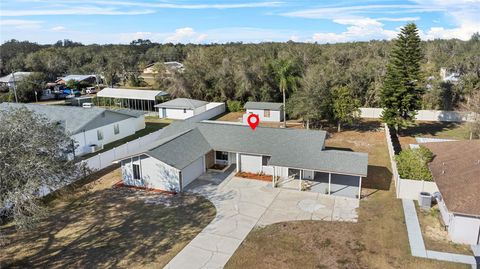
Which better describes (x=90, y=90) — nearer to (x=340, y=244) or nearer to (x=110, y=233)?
(x=110, y=233)

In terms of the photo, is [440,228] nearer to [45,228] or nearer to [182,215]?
[182,215]

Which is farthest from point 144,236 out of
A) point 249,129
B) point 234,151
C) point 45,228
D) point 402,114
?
point 402,114

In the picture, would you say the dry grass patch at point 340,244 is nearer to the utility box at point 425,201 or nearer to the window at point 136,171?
the utility box at point 425,201

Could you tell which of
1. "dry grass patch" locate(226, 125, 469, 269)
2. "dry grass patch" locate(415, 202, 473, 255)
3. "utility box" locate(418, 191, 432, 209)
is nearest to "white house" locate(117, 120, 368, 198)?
"dry grass patch" locate(226, 125, 469, 269)

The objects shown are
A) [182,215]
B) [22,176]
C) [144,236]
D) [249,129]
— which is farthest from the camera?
[249,129]

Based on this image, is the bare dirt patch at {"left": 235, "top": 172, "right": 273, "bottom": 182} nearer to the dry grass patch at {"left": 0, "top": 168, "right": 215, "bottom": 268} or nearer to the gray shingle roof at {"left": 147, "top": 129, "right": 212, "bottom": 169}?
the gray shingle roof at {"left": 147, "top": 129, "right": 212, "bottom": 169}

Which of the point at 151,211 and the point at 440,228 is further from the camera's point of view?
the point at 151,211

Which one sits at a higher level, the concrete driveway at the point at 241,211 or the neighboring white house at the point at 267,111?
the neighboring white house at the point at 267,111

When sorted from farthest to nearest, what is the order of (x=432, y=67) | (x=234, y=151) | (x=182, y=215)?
1. (x=432, y=67)
2. (x=234, y=151)
3. (x=182, y=215)

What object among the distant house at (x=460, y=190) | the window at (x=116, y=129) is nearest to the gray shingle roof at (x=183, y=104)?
the window at (x=116, y=129)
